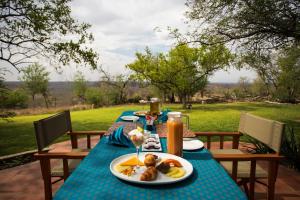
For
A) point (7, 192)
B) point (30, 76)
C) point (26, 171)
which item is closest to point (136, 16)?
point (26, 171)

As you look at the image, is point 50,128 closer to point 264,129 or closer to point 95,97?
point 264,129

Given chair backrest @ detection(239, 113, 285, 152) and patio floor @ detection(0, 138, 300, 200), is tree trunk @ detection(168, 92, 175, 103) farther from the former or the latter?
chair backrest @ detection(239, 113, 285, 152)

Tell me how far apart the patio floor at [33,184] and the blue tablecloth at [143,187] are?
1.88 meters

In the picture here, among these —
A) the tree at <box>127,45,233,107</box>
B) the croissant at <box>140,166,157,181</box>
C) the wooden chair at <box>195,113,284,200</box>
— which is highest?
the tree at <box>127,45,233,107</box>

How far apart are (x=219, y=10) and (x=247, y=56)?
1327 millimetres

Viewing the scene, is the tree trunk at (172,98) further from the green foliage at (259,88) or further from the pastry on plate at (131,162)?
the pastry on plate at (131,162)

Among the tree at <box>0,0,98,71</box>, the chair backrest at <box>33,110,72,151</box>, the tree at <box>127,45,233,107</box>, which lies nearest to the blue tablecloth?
the chair backrest at <box>33,110,72,151</box>

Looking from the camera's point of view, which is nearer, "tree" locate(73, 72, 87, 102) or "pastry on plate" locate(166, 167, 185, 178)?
"pastry on plate" locate(166, 167, 185, 178)

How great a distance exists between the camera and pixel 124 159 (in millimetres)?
1614

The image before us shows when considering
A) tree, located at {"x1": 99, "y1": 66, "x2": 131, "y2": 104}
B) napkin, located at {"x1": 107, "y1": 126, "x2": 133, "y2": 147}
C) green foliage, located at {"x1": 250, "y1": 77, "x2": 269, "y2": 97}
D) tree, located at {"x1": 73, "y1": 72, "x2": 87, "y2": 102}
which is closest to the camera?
napkin, located at {"x1": 107, "y1": 126, "x2": 133, "y2": 147}

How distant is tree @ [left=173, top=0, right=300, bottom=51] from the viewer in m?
4.38

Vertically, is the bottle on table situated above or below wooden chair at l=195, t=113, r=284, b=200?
above

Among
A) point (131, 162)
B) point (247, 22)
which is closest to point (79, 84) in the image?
point (247, 22)

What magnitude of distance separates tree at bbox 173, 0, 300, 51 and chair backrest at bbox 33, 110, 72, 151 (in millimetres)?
3868
